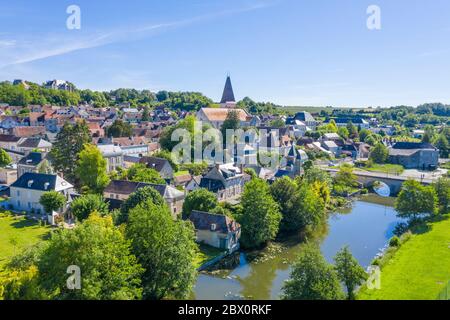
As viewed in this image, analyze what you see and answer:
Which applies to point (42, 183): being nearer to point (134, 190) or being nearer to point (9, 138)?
point (134, 190)

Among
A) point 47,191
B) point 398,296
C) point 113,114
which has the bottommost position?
point 398,296

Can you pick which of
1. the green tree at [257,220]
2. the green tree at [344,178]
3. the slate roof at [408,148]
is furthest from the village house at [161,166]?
the slate roof at [408,148]

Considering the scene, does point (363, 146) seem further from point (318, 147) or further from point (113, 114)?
point (113, 114)

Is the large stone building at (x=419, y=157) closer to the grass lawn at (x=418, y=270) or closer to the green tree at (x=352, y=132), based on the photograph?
the green tree at (x=352, y=132)

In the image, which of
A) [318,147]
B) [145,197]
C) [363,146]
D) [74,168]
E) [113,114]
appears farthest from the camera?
[113,114]

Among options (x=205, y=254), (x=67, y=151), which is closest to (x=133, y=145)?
(x=67, y=151)

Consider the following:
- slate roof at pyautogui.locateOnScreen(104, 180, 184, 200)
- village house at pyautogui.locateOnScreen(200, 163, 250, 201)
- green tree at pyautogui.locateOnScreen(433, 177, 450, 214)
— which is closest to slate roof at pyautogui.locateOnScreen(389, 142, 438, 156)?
green tree at pyautogui.locateOnScreen(433, 177, 450, 214)

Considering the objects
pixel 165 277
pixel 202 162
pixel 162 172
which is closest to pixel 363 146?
pixel 202 162
